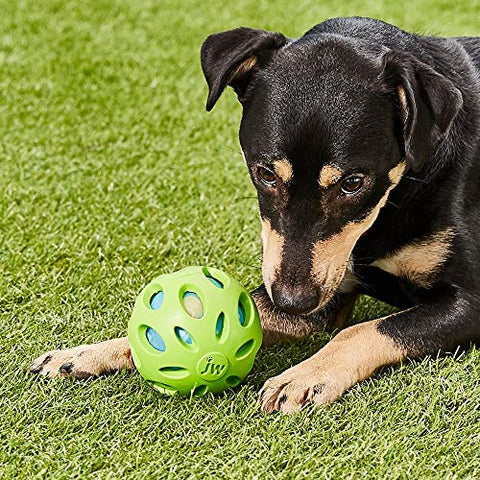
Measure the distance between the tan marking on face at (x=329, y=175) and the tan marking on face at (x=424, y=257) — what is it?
1.95ft

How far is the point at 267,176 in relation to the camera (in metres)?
3.57

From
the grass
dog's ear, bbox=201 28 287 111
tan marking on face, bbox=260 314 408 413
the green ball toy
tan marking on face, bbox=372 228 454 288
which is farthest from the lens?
tan marking on face, bbox=372 228 454 288

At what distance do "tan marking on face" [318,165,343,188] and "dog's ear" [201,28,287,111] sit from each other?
0.53m

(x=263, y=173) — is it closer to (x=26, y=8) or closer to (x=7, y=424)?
(x=7, y=424)

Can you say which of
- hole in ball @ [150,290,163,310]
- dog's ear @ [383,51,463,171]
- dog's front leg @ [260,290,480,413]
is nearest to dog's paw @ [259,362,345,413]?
dog's front leg @ [260,290,480,413]

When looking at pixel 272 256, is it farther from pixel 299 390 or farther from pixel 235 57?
pixel 235 57

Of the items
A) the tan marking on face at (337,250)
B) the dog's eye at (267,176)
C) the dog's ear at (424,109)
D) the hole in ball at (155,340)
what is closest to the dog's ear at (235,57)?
the dog's eye at (267,176)

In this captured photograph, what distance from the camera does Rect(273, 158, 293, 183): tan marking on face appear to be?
344 cm

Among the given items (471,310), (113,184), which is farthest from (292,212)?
(113,184)

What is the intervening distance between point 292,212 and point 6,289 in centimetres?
164

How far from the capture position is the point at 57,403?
3504 mm

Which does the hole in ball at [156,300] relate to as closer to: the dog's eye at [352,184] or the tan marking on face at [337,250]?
the tan marking on face at [337,250]

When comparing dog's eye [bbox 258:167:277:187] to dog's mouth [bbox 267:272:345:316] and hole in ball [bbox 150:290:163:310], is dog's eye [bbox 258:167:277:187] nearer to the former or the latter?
dog's mouth [bbox 267:272:345:316]

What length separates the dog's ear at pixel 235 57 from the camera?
3625mm
